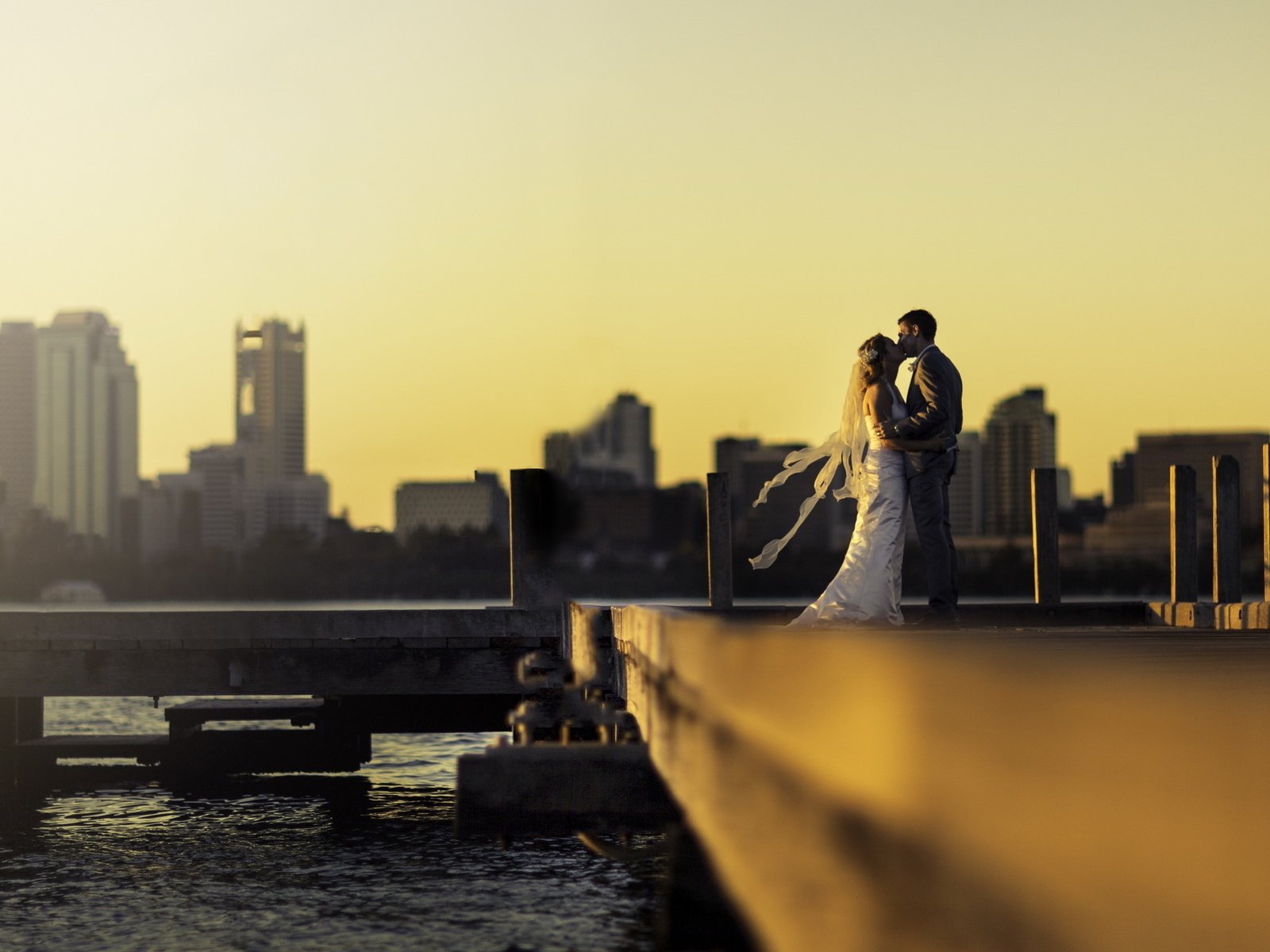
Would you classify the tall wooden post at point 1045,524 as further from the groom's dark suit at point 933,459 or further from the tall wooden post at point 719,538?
the groom's dark suit at point 933,459

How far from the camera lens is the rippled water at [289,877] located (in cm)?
1260

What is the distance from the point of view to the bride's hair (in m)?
13.1

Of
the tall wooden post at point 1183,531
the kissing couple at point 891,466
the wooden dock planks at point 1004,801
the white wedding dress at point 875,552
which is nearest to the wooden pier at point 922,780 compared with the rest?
the wooden dock planks at point 1004,801

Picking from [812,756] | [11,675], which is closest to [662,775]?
[812,756]

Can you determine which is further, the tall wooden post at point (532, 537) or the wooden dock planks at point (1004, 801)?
the tall wooden post at point (532, 537)

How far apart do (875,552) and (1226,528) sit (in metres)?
6.49

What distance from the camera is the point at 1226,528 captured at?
1752cm

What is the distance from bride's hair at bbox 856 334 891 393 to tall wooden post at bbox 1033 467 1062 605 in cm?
601

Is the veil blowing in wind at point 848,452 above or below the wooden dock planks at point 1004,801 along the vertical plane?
above

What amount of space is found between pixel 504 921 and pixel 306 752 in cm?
974

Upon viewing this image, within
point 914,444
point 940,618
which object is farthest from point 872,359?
point 940,618

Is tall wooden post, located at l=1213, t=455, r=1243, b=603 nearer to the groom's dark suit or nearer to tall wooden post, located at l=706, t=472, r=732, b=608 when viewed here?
the groom's dark suit

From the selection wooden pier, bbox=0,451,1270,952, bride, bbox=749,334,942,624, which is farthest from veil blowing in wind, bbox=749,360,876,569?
wooden pier, bbox=0,451,1270,952

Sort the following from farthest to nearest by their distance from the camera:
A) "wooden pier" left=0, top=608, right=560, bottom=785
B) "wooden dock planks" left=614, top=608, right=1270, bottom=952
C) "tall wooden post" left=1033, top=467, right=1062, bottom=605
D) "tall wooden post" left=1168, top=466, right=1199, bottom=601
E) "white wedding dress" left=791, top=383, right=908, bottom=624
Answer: "tall wooden post" left=1033, top=467, right=1062, bottom=605 < "tall wooden post" left=1168, top=466, right=1199, bottom=601 < "wooden pier" left=0, top=608, right=560, bottom=785 < "white wedding dress" left=791, top=383, right=908, bottom=624 < "wooden dock planks" left=614, top=608, right=1270, bottom=952
